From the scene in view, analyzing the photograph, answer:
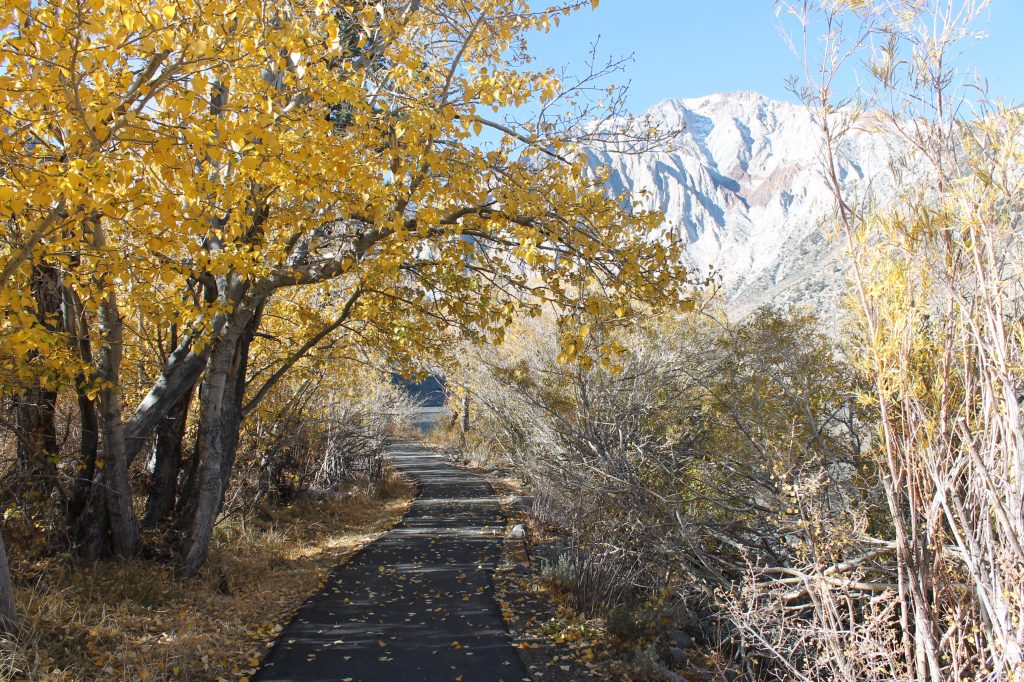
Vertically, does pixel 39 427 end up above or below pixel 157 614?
above

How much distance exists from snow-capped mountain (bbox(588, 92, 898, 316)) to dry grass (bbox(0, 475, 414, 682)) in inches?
210

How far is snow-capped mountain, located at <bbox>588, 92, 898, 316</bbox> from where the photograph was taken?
11.2 ft

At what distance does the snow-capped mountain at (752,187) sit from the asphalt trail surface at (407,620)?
4.31 metres

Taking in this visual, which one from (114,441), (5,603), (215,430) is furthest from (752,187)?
(5,603)

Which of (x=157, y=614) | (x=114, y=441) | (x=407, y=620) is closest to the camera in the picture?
(x=157, y=614)

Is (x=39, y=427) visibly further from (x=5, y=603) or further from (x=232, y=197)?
(x=232, y=197)

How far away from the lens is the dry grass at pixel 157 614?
4594 millimetres

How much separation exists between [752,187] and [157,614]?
151337 millimetres

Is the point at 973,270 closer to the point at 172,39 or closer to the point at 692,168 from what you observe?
the point at 172,39

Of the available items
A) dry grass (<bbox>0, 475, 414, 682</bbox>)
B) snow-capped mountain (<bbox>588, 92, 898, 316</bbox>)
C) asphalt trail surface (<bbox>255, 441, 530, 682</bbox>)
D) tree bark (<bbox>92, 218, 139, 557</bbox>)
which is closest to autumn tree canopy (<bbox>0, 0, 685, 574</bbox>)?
tree bark (<bbox>92, 218, 139, 557</bbox>)

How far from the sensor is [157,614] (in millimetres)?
5957

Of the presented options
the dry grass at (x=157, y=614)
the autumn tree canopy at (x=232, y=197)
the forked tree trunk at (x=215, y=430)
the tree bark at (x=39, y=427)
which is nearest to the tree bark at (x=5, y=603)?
the dry grass at (x=157, y=614)

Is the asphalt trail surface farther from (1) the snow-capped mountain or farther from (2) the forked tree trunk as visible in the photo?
(1) the snow-capped mountain

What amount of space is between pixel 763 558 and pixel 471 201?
391 centimetres
